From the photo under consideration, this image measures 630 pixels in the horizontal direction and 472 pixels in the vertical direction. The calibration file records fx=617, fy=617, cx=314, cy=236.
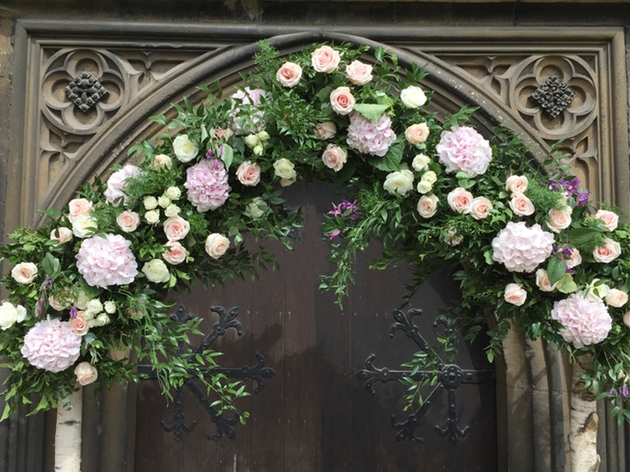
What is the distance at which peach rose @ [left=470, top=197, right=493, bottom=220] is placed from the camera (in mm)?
1820

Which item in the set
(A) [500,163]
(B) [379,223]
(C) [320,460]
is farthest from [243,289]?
(A) [500,163]

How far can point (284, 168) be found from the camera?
73.4 inches

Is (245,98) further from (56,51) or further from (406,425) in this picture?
(406,425)

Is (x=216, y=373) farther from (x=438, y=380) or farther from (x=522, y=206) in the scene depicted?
(x=522, y=206)

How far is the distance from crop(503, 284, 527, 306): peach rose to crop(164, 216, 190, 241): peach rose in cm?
97

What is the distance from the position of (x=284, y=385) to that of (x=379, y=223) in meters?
1.07

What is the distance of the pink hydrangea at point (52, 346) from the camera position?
175 centimetres

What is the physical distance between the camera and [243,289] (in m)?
2.68

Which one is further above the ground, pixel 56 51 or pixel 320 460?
pixel 56 51

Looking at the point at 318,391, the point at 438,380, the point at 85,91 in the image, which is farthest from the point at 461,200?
the point at 85,91

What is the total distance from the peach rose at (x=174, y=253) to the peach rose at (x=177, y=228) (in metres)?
0.02

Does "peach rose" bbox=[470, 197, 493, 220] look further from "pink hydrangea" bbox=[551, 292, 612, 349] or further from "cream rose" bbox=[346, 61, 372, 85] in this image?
"cream rose" bbox=[346, 61, 372, 85]

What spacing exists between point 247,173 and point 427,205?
549mm

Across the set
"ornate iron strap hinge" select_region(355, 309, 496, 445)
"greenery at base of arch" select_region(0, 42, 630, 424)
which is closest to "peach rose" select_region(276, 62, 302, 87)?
"greenery at base of arch" select_region(0, 42, 630, 424)
